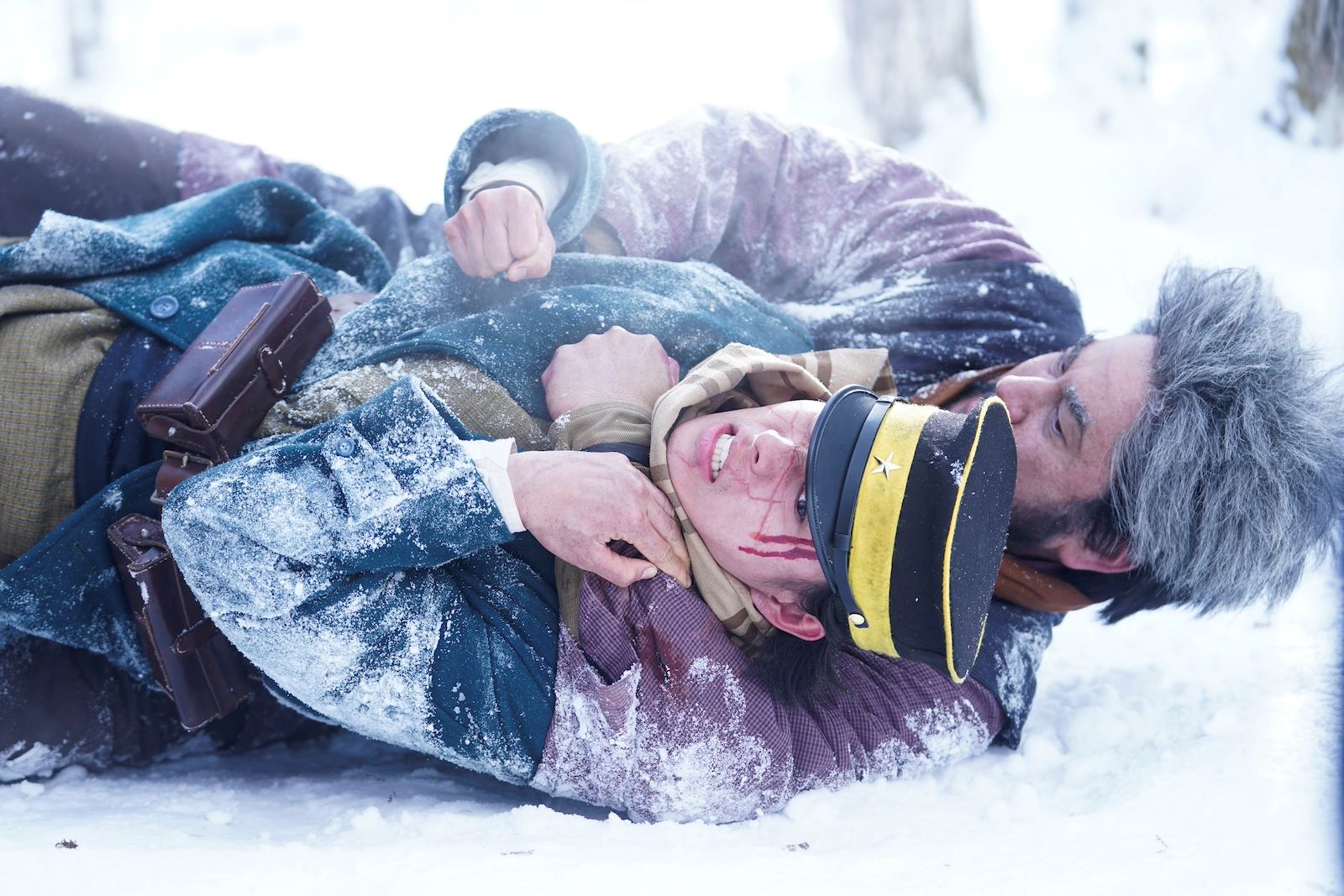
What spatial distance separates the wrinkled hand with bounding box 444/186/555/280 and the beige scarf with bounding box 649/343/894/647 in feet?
1.23

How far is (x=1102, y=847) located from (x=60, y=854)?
4.60 ft

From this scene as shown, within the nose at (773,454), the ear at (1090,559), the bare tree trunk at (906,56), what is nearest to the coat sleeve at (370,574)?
the nose at (773,454)

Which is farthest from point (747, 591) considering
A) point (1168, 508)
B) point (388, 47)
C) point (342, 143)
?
point (388, 47)

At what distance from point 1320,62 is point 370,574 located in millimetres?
4880

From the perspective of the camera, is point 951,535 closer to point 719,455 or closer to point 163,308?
point 719,455

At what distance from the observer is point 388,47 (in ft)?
21.1

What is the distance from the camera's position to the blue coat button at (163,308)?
172 cm

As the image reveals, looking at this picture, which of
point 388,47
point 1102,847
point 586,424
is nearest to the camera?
point 1102,847

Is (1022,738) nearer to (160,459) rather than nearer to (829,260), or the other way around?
(829,260)

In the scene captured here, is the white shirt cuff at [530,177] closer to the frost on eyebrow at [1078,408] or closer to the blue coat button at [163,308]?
the blue coat button at [163,308]

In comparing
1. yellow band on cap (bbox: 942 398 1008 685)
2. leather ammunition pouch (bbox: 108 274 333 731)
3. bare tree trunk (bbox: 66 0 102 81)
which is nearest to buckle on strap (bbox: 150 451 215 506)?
leather ammunition pouch (bbox: 108 274 333 731)

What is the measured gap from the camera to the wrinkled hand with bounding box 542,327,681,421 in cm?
164

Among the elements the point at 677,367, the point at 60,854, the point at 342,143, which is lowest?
the point at 60,854

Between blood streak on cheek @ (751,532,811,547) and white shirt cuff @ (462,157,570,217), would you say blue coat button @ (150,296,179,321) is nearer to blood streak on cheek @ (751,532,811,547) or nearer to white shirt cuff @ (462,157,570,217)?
white shirt cuff @ (462,157,570,217)
